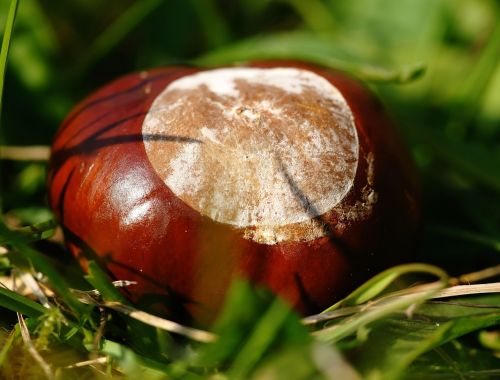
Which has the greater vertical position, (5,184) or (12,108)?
(12,108)

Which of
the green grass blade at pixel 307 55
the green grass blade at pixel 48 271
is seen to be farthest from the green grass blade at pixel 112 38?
the green grass blade at pixel 48 271

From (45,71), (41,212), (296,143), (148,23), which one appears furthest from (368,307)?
(148,23)

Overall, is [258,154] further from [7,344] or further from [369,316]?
[7,344]

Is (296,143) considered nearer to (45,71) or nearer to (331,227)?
(331,227)

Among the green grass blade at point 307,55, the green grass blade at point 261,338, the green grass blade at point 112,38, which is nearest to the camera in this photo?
the green grass blade at point 261,338

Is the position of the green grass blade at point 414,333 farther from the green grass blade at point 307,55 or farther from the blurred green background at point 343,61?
the green grass blade at point 307,55

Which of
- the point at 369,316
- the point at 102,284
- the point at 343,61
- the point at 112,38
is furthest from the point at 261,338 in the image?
the point at 112,38
